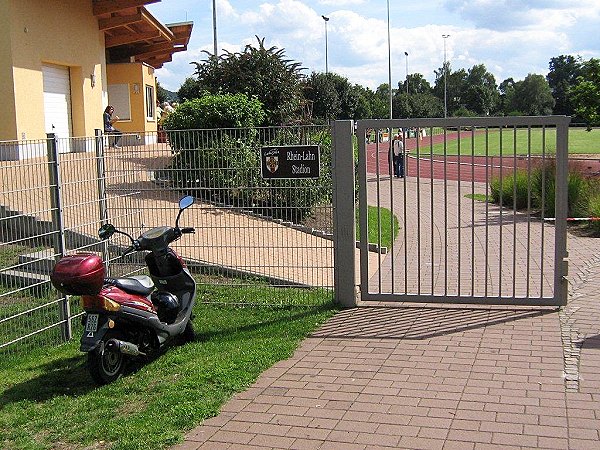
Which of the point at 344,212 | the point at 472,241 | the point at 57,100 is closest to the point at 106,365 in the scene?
the point at 344,212

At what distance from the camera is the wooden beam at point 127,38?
90.4 ft

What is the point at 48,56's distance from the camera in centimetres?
1997


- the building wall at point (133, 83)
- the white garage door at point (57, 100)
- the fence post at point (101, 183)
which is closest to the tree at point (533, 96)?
the building wall at point (133, 83)

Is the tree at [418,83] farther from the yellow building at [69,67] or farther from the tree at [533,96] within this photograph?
the yellow building at [69,67]

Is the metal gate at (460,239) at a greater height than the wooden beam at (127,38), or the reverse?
the wooden beam at (127,38)

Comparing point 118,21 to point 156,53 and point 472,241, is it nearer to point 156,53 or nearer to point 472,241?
point 156,53

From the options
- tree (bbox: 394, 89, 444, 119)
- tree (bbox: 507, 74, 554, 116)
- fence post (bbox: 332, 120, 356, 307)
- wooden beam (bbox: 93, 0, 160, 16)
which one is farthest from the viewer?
tree (bbox: 507, 74, 554, 116)

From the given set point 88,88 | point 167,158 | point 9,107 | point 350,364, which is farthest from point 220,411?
point 88,88

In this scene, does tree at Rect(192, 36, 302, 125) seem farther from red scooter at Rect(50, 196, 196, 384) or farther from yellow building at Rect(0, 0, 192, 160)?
red scooter at Rect(50, 196, 196, 384)

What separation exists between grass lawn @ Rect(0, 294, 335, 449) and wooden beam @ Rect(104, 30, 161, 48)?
22023 millimetres

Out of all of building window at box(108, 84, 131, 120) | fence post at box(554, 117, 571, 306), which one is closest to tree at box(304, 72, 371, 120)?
building window at box(108, 84, 131, 120)

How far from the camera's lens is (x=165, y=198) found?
29.0ft

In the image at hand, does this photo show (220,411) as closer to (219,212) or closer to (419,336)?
(419,336)

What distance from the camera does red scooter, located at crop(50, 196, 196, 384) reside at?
575 centimetres
